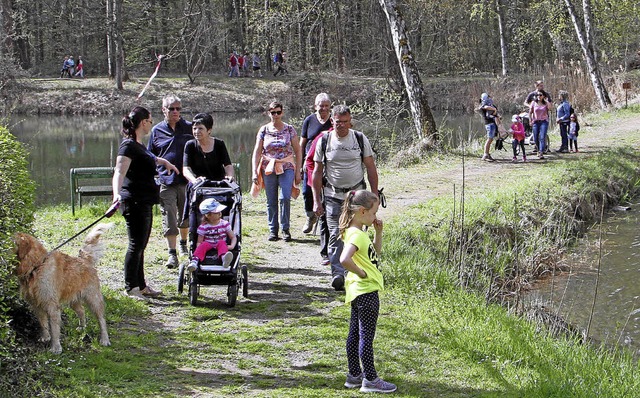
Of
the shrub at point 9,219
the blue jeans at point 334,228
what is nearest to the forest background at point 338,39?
the blue jeans at point 334,228

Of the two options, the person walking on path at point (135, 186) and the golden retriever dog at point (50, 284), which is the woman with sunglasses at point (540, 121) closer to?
the person walking on path at point (135, 186)

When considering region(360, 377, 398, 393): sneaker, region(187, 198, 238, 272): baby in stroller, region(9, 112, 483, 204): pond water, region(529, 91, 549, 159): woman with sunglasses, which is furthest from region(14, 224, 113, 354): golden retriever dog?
region(529, 91, 549, 159): woman with sunglasses

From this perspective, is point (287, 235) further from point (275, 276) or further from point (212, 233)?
point (212, 233)

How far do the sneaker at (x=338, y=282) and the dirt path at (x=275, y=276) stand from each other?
109 millimetres

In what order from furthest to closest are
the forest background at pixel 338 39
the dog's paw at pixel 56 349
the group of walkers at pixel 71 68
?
the group of walkers at pixel 71 68 < the forest background at pixel 338 39 < the dog's paw at pixel 56 349

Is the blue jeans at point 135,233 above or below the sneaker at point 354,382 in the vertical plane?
above

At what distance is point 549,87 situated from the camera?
33062 millimetres

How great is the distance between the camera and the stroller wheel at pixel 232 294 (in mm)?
8180

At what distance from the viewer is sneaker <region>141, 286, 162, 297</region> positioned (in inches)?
335

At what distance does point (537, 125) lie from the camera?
1962 centimetres

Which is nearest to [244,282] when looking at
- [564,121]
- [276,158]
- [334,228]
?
[334,228]

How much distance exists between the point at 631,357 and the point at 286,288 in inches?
142

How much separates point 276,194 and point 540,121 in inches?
405

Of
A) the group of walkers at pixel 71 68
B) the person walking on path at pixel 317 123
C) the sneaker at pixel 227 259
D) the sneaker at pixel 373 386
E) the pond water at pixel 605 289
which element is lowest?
the pond water at pixel 605 289
